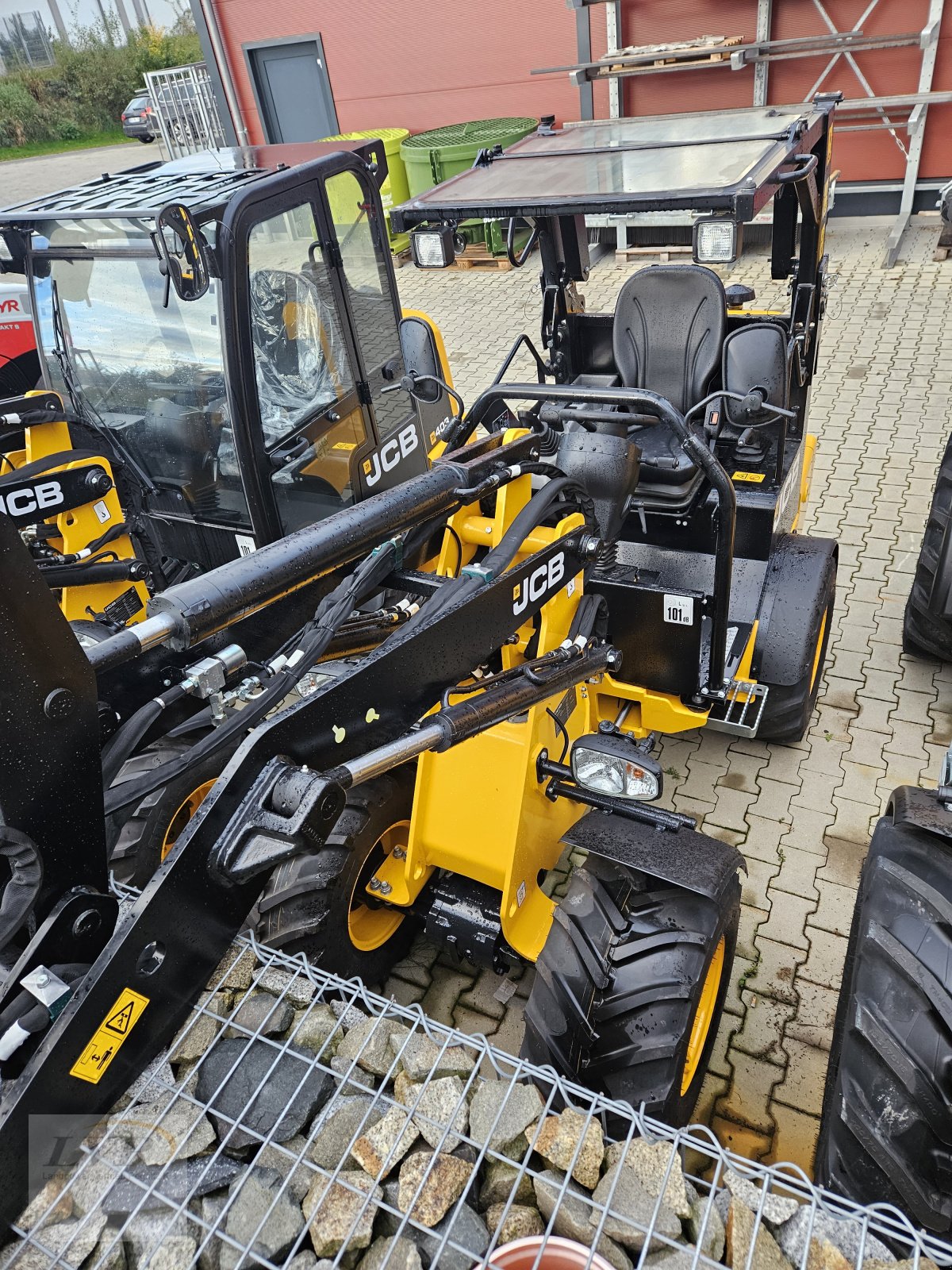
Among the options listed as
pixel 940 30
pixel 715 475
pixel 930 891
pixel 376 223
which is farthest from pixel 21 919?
pixel 940 30

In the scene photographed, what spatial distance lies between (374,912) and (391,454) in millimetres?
2273

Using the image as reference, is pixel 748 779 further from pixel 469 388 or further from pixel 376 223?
pixel 469 388

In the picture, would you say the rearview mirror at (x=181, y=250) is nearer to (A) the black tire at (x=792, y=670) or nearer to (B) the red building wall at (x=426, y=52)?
(A) the black tire at (x=792, y=670)

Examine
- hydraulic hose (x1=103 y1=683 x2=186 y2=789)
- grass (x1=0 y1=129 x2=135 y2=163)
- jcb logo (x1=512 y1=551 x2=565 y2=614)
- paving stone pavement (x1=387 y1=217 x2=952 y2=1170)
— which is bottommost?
paving stone pavement (x1=387 y1=217 x2=952 y2=1170)

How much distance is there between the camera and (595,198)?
3332 millimetres

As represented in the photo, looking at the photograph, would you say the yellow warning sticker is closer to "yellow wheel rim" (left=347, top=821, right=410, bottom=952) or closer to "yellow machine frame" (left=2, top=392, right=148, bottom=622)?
"yellow wheel rim" (left=347, top=821, right=410, bottom=952)

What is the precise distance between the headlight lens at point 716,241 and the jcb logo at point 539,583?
46.8 inches

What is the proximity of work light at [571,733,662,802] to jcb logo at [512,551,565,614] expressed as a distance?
460 mm

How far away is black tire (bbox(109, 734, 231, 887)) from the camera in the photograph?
7.16ft

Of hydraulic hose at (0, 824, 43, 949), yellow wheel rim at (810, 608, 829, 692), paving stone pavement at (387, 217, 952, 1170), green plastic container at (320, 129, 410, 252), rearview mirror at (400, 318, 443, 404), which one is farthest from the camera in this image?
green plastic container at (320, 129, 410, 252)

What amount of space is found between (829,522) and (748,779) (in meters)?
2.42

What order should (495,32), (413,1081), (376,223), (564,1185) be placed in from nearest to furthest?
(564,1185)
(413,1081)
(376,223)
(495,32)

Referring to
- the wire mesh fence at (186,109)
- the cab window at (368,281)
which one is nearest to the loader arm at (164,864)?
the cab window at (368,281)

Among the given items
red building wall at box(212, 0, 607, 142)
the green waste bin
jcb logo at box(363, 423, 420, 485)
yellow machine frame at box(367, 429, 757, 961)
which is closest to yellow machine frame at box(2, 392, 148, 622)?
jcb logo at box(363, 423, 420, 485)
